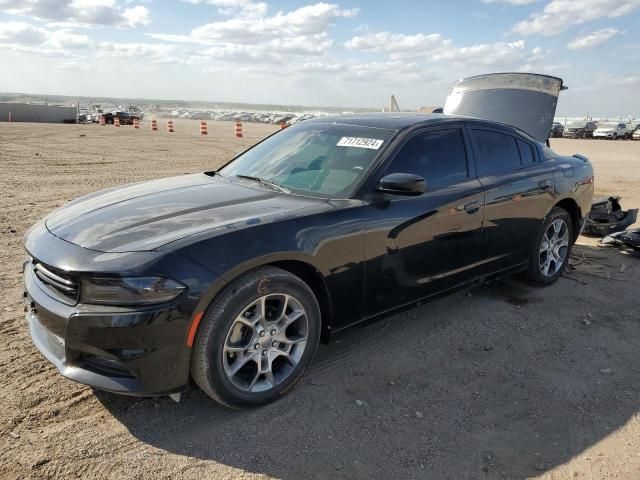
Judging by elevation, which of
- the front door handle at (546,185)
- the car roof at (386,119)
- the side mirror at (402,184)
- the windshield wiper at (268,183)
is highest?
the car roof at (386,119)

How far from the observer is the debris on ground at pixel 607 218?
7.05 meters

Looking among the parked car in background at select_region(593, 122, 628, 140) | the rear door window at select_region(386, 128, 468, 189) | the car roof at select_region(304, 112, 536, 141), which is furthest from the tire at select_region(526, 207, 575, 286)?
the parked car in background at select_region(593, 122, 628, 140)

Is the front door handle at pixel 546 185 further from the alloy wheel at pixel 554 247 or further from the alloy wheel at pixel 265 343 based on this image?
the alloy wheel at pixel 265 343

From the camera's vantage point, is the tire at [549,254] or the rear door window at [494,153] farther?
the tire at [549,254]

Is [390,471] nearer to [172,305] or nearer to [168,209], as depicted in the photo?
[172,305]

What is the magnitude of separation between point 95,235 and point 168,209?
1.60 ft

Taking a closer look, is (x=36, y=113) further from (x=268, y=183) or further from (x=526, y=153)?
(x=526, y=153)

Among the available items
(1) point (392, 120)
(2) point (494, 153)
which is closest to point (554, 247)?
(2) point (494, 153)

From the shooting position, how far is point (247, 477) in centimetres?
249

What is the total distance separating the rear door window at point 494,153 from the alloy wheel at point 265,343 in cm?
210

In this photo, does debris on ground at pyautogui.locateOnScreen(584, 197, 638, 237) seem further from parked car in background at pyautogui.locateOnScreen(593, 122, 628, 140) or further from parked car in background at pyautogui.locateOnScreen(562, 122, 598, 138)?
parked car in background at pyautogui.locateOnScreen(562, 122, 598, 138)

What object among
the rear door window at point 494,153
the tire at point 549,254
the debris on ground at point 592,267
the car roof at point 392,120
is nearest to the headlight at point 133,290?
the car roof at point 392,120

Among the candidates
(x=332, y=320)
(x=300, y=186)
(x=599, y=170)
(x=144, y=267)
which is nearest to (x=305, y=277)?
(x=332, y=320)

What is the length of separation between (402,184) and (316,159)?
85cm
